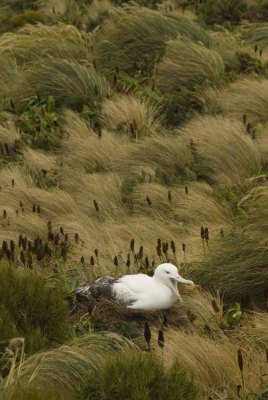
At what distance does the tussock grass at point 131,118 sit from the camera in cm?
995

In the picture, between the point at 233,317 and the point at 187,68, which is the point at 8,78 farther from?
the point at 233,317

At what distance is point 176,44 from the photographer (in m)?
11.5

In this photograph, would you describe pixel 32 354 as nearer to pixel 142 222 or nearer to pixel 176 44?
pixel 142 222

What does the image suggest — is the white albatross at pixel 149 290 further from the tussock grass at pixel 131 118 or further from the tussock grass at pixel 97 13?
the tussock grass at pixel 97 13

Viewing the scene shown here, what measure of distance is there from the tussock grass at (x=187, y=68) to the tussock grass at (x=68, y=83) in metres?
0.67

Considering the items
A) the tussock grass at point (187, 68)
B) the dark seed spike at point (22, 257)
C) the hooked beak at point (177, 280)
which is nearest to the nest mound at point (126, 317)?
the hooked beak at point (177, 280)

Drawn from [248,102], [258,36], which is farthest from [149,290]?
[258,36]

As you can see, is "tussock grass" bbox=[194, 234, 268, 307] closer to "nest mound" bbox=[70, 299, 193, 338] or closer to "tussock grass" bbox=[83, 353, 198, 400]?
"nest mound" bbox=[70, 299, 193, 338]

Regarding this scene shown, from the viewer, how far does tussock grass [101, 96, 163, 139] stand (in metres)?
9.95

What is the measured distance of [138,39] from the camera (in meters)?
12.2

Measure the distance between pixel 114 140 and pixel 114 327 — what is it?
13.5 feet

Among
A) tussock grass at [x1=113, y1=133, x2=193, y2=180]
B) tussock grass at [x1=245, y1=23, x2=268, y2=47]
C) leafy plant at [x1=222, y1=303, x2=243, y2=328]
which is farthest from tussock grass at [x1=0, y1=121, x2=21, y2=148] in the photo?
leafy plant at [x1=222, y1=303, x2=243, y2=328]

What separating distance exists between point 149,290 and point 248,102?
445 centimetres

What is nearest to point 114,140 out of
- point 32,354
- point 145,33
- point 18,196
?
point 18,196
